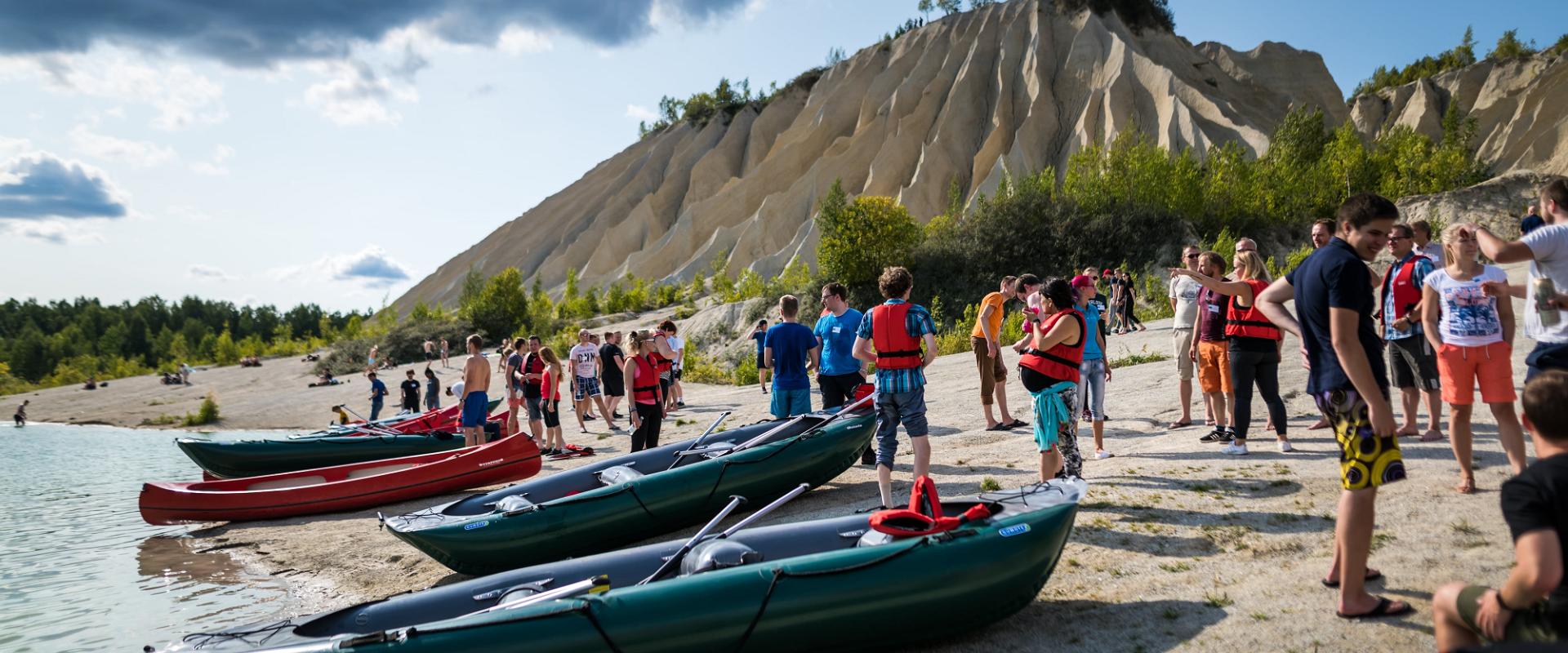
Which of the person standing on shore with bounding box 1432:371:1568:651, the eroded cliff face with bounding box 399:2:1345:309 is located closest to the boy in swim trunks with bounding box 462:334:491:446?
the person standing on shore with bounding box 1432:371:1568:651

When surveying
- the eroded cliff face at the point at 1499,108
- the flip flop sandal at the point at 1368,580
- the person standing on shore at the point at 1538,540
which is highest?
the eroded cliff face at the point at 1499,108

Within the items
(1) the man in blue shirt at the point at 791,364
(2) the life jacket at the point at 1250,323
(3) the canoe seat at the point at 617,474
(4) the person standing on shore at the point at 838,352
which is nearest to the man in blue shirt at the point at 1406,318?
(2) the life jacket at the point at 1250,323

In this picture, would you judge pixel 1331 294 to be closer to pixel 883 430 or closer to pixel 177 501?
pixel 883 430

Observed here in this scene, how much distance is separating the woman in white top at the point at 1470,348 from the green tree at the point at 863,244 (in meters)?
25.6

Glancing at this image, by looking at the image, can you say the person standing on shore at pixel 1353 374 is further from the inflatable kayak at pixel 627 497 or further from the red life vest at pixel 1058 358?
the inflatable kayak at pixel 627 497

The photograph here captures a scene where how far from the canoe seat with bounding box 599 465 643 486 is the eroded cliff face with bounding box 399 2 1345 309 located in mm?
32626

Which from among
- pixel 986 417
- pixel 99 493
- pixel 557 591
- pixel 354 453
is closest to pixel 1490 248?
pixel 557 591

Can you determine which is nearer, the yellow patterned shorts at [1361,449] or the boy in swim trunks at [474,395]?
the yellow patterned shorts at [1361,449]

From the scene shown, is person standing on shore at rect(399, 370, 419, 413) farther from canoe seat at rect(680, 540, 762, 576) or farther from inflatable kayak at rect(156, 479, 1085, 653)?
canoe seat at rect(680, 540, 762, 576)

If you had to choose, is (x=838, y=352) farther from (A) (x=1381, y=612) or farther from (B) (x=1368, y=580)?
(A) (x=1381, y=612)

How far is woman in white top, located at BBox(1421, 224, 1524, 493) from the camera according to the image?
5.04 meters

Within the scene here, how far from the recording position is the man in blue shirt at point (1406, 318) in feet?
20.9

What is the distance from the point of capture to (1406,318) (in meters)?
6.43

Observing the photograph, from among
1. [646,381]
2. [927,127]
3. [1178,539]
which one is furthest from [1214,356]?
[927,127]
